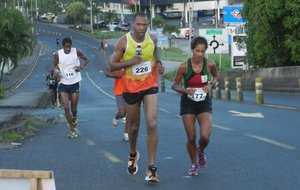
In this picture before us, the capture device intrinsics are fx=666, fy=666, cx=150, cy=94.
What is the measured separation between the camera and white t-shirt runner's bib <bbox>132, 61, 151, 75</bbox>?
26.6 feet

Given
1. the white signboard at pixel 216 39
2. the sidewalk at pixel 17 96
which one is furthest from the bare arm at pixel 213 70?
the white signboard at pixel 216 39

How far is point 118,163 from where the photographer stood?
379 inches

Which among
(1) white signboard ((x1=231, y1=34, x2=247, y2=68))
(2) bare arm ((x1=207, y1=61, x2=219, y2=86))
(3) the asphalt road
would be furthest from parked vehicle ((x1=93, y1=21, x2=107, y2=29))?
(2) bare arm ((x1=207, y1=61, x2=219, y2=86))

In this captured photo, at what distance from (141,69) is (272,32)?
25915 millimetres

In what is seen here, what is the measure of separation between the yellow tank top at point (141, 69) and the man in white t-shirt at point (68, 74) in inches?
181

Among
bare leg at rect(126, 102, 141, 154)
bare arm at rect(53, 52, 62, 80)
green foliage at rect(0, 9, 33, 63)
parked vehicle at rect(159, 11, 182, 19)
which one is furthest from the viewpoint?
parked vehicle at rect(159, 11, 182, 19)

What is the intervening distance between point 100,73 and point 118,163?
199 feet

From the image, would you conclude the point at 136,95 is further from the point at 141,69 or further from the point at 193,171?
the point at 193,171

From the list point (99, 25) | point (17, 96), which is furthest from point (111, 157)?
point (99, 25)

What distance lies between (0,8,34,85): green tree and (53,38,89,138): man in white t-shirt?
39.6ft

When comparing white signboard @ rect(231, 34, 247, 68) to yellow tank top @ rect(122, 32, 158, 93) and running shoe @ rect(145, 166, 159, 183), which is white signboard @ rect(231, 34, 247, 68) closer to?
yellow tank top @ rect(122, 32, 158, 93)

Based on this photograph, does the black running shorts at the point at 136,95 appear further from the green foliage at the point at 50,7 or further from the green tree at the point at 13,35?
the green foliage at the point at 50,7

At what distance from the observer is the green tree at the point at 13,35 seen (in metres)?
24.5

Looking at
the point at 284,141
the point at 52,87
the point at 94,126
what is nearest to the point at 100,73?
the point at 52,87
